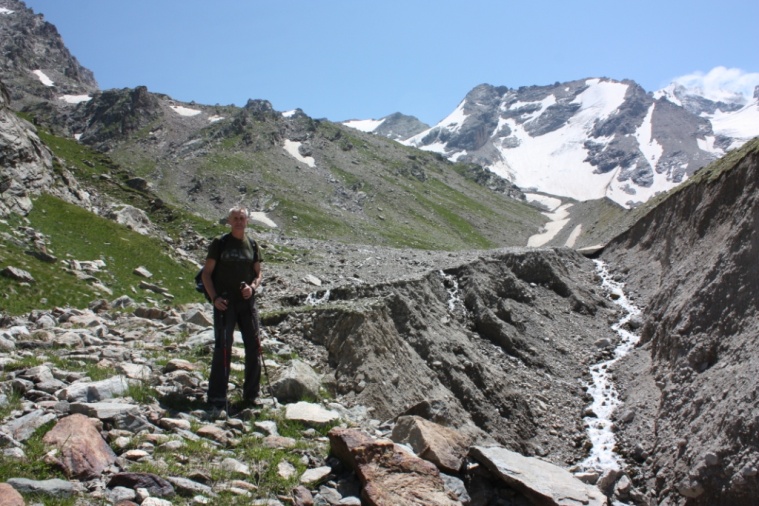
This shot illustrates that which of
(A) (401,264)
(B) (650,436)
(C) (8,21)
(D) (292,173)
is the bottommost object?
(B) (650,436)

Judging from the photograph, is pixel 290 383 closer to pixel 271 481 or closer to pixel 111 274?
pixel 271 481

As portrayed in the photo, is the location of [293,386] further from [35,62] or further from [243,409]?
[35,62]

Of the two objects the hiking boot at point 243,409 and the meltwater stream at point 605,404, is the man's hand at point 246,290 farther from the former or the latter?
the meltwater stream at point 605,404

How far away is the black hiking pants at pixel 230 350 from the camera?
1059 cm

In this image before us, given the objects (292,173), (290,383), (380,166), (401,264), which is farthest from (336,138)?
(290,383)

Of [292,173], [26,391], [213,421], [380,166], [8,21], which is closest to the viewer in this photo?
[26,391]

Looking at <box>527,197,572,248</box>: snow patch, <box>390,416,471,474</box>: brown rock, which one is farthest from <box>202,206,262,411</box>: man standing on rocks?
<box>527,197,572,248</box>: snow patch

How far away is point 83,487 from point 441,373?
16.6 metres

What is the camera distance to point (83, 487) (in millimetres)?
Result: 6719

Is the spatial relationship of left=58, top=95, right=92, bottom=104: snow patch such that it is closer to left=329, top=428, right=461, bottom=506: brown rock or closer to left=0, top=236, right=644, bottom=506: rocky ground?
left=0, top=236, right=644, bottom=506: rocky ground

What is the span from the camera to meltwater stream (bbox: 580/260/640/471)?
70.5 ft

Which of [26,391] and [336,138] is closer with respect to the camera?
[26,391]

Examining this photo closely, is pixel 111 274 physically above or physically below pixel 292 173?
below

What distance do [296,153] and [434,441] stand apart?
116 m
